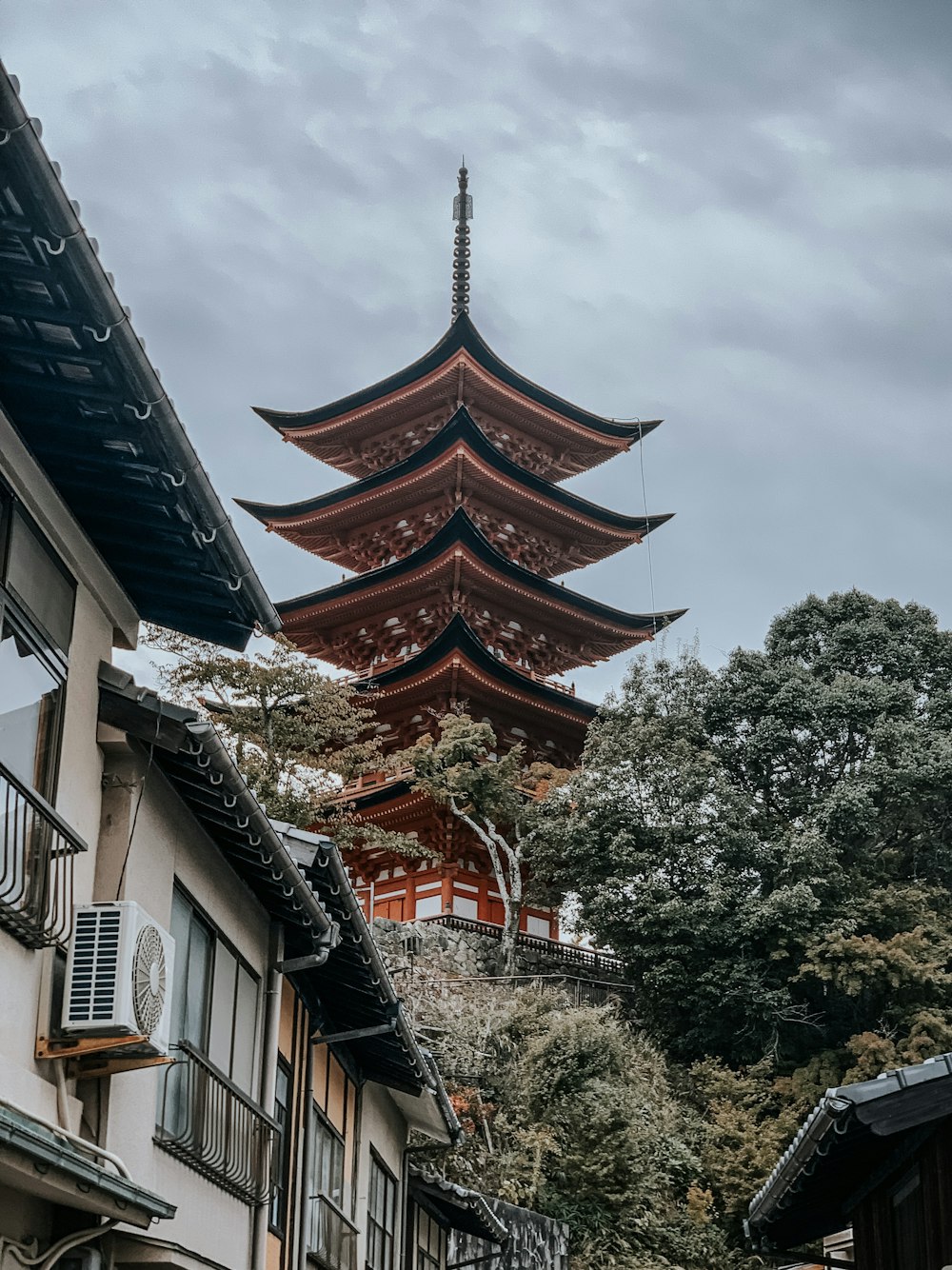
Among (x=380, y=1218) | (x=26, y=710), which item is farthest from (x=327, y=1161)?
(x=26, y=710)

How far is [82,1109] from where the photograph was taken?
24.6 ft

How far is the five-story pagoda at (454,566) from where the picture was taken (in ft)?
→ 135

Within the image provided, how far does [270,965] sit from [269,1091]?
0.87 meters

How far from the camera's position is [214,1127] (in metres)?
9.41

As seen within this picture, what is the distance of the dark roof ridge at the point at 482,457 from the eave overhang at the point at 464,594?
3174 millimetres

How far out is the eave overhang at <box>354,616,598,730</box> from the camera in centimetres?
4112

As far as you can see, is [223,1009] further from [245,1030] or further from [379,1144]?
[379,1144]

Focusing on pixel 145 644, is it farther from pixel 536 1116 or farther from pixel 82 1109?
pixel 82 1109

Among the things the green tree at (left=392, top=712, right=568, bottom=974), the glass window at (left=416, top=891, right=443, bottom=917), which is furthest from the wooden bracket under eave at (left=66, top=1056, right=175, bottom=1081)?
the glass window at (left=416, top=891, right=443, bottom=917)

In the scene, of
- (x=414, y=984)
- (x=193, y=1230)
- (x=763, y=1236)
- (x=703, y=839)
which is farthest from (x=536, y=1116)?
(x=193, y=1230)

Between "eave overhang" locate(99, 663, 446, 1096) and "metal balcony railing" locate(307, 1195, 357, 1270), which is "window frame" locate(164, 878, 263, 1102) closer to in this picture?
"eave overhang" locate(99, 663, 446, 1096)

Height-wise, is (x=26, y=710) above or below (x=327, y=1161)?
above

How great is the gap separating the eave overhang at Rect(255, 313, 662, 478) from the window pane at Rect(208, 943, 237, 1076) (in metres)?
38.1

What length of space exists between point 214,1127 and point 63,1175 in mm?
3065
